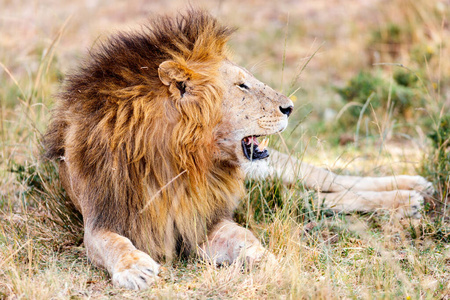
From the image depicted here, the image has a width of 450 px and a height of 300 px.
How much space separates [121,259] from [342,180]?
2.06 m

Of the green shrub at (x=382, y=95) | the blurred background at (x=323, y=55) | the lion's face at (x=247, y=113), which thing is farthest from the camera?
the green shrub at (x=382, y=95)

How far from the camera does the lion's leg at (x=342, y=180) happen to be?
388cm

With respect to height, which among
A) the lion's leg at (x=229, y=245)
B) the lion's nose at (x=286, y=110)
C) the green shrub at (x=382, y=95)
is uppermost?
the lion's nose at (x=286, y=110)

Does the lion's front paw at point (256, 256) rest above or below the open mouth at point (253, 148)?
below

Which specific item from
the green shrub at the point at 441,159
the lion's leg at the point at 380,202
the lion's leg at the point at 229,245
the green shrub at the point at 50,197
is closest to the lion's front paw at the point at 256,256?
the lion's leg at the point at 229,245

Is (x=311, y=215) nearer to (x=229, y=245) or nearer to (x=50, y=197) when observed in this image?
(x=229, y=245)

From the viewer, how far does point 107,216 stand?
293 centimetres

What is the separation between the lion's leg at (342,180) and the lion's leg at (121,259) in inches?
51.9

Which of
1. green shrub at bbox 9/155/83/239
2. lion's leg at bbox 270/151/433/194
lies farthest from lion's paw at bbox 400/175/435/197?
green shrub at bbox 9/155/83/239

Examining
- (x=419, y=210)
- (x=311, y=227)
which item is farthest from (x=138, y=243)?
(x=419, y=210)

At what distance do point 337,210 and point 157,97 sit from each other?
1.63 metres

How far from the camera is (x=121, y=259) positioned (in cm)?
266

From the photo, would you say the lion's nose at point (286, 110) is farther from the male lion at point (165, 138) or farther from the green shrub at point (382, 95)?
the green shrub at point (382, 95)

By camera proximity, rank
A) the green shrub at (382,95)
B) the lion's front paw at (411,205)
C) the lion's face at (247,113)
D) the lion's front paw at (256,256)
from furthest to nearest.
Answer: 1. the green shrub at (382,95)
2. the lion's front paw at (411,205)
3. the lion's face at (247,113)
4. the lion's front paw at (256,256)
